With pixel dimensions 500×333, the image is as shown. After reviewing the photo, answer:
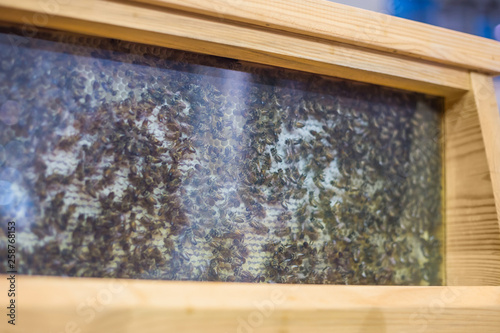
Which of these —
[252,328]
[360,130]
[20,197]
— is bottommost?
[252,328]

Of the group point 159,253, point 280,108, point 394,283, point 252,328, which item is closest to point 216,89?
point 280,108

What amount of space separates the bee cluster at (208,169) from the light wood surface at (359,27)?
98mm

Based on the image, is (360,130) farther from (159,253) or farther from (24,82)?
(24,82)

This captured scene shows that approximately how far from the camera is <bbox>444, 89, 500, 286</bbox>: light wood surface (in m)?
0.87

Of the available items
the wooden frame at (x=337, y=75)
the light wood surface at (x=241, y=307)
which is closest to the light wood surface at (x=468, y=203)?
the wooden frame at (x=337, y=75)

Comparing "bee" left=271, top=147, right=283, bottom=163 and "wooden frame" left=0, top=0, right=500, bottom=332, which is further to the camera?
"bee" left=271, top=147, right=283, bottom=163

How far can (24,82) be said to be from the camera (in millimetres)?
684

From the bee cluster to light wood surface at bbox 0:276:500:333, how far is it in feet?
0.43

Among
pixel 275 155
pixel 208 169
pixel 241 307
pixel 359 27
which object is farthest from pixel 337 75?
pixel 241 307

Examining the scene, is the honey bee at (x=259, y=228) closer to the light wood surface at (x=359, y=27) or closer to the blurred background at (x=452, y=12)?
the light wood surface at (x=359, y=27)

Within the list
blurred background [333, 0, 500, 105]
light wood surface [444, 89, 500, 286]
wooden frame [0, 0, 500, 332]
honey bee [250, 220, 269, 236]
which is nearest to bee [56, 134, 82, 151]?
wooden frame [0, 0, 500, 332]

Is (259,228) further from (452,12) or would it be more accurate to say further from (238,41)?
(452,12)

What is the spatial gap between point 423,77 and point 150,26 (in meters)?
0.56

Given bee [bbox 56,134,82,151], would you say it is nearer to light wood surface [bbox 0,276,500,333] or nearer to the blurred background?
light wood surface [bbox 0,276,500,333]
